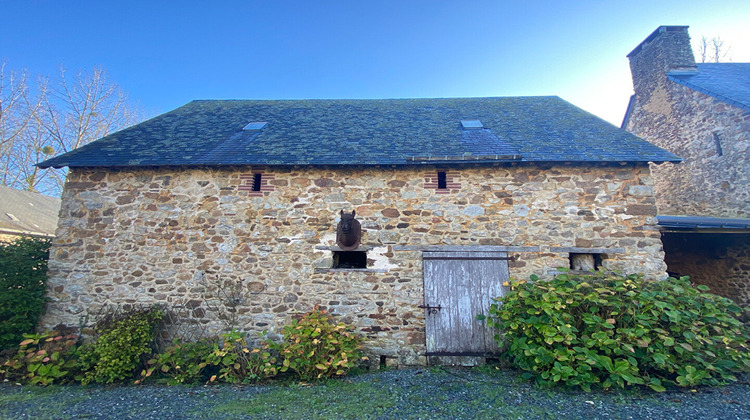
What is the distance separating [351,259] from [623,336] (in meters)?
4.34

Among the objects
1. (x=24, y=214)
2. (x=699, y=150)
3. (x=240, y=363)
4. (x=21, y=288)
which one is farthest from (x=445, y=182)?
(x=24, y=214)

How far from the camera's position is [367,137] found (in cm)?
695

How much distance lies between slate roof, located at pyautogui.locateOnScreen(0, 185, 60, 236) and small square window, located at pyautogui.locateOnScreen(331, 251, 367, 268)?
501 inches

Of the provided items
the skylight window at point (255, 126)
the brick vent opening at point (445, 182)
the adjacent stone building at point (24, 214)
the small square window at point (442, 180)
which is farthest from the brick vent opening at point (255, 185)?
the adjacent stone building at point (24, 214)

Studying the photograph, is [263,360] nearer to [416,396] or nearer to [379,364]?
[379,364]

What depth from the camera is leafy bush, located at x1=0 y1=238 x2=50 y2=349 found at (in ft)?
16.5

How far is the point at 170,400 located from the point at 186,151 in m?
4.41

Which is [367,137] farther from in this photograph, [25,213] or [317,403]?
[25,213]

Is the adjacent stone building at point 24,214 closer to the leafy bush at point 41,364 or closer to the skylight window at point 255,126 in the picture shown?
the leafy bush at point 41,364

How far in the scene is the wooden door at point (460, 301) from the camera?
17.4 feet

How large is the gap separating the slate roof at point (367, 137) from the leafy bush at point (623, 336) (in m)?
2.40

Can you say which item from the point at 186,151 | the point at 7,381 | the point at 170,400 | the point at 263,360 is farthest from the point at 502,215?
the point at 7,381

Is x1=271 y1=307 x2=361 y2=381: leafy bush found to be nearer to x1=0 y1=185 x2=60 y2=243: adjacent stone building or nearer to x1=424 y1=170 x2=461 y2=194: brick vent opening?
x1=424 y1=170 x2=461 y2=194: brick vent opening

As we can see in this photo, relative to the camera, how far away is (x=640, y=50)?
11.1 meters
